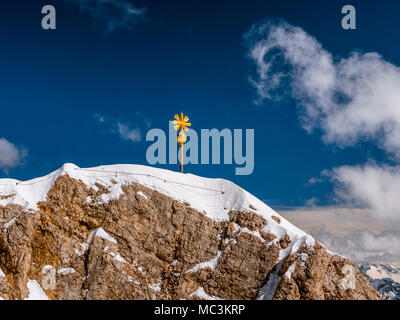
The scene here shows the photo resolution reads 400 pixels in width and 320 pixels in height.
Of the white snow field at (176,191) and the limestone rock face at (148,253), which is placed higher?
the white snow field at (176,191)

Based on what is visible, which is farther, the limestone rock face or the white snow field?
the white snow field

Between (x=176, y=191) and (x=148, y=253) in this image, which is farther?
(x=176, y=191)

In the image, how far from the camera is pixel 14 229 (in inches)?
1822

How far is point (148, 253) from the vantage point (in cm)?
4969

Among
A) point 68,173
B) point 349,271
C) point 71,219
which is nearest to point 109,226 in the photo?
point 71,219

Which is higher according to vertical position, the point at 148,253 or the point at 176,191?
the point at 176,191

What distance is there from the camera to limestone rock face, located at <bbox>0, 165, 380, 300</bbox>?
45812 mm

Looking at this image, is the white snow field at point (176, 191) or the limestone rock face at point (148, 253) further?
the white snow field at point (176, 191)

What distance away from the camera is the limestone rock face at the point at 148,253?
45.8 meters

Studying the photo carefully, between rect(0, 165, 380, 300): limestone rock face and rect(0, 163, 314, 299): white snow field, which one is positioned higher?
rect(0, 163, 314, 299): white snow field

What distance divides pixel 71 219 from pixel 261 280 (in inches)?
1022
